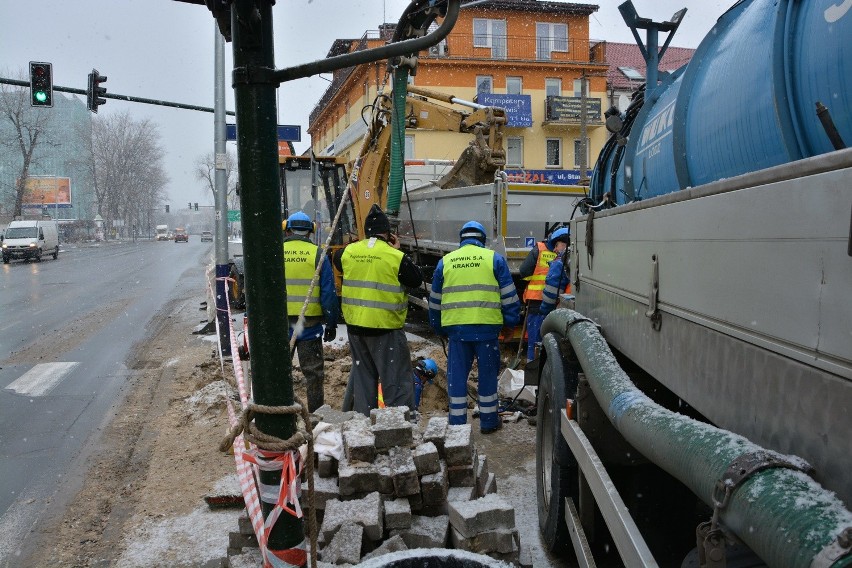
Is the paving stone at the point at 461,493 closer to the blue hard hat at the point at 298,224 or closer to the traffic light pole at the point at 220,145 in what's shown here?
the blue hard hat at the point at 298,224

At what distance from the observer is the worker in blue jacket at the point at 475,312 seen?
6.40m

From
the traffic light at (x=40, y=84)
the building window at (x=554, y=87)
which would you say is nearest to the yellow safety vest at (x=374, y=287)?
the traffic light at (x=40, y=84)

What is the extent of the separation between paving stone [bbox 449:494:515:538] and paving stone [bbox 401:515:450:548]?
0.25 ft

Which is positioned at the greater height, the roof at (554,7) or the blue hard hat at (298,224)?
the roof at (554,7)

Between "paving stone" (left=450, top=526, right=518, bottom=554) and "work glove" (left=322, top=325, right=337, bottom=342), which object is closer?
"paving stone" (left=450, top=526, right=518, bottom=554)

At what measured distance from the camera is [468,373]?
6578 mm

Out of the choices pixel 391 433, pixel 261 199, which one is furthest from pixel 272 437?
pixel 391 433

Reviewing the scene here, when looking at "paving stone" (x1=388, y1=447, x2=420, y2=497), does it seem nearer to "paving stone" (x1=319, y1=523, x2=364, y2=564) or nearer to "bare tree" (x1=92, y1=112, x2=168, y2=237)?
"paving stone" (x1=319, y1=523, x2=364, y2=564)

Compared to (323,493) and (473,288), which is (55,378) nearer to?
(473,288)

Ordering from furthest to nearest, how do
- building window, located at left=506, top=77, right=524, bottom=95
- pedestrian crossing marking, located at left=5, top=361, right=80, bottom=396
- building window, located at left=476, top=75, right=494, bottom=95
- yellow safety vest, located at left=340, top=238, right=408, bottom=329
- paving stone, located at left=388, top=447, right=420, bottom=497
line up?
1. building window, located at left=506, top=77, right=524, bottom=95
2. building window, located at left=476, top=75, right=494, bottom=95
3. pedestrian crossing marking, located at left=5, top=361, right=80, bottom=396
4. yellow safety vest, located at left=340, top=238, right=408, bottom=329
5. paving stone, located at left=388, top=447, right=420, bottom=497

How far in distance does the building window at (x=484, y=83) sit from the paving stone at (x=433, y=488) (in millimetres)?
39775

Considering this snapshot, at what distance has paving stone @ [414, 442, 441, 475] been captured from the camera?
3.88 m

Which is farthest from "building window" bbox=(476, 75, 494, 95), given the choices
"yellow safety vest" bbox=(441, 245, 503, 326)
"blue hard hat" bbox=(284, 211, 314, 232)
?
"yellow safety vest" bbox=(441, 245, 503, 326)

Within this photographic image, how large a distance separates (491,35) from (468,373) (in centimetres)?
3843
